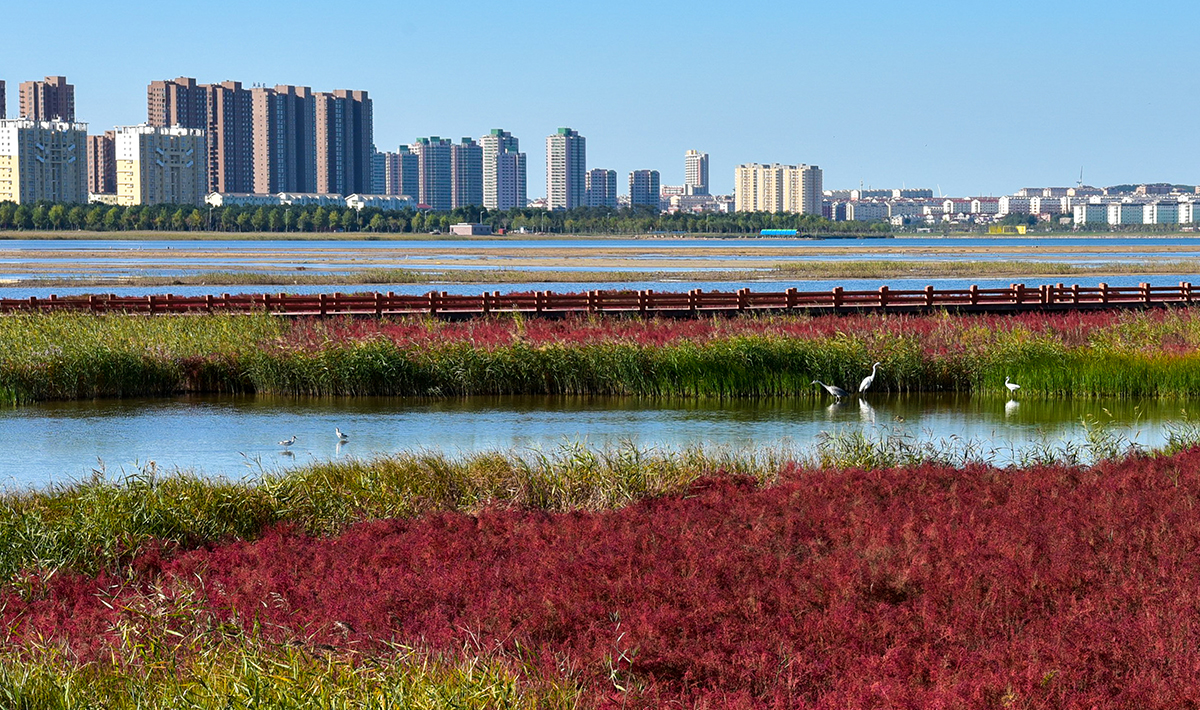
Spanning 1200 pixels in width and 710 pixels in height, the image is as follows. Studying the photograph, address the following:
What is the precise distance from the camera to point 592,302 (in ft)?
140

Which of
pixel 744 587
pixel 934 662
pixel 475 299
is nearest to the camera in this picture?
pixel 934 662

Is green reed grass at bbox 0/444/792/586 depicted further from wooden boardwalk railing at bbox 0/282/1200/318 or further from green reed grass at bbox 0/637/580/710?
wooden boardwalk railing at bbox 0/282/1200/318

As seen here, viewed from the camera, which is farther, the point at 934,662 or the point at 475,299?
the point at 475,299

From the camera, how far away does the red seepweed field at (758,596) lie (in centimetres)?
866

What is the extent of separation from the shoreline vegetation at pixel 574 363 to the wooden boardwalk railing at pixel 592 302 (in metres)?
7.57

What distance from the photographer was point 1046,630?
375 inches

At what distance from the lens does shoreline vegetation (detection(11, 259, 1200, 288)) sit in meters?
76.7

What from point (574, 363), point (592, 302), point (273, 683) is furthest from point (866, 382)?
point (273, 683)

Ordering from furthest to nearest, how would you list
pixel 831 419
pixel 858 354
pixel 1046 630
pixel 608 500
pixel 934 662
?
pixel 858 354 → pixel 831 419 → pixel 608 500 → pixel 1046 630 → pixel 934 662

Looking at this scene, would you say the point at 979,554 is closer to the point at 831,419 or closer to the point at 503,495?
the point at 503,495

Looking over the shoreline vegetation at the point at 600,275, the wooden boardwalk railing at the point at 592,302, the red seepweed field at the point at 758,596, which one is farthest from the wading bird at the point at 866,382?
the shoreline vegetation at the point at 600,275

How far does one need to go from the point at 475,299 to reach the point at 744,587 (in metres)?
33.8

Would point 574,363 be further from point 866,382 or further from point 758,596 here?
point 758,596

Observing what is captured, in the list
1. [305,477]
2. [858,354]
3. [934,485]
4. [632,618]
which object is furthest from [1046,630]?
[858,354]
